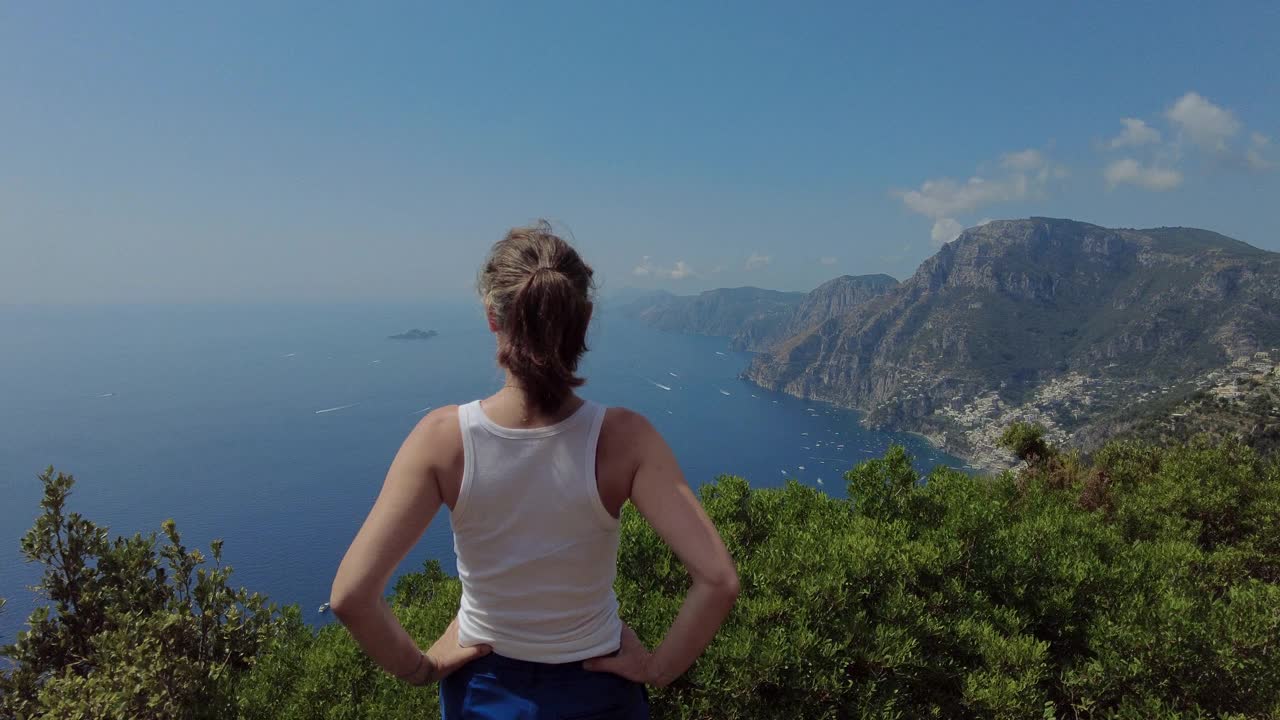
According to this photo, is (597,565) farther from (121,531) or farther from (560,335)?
(121,531)

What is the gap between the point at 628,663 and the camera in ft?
5.79

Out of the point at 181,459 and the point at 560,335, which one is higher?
the point at 560,335

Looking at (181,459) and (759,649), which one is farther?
(181,459)

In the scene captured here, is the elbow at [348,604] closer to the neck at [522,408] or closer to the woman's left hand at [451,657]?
the woman's left hand at [451,657]

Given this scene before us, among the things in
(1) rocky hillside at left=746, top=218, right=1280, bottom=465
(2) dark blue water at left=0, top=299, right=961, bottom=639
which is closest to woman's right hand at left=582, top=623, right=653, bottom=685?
(2) dark blue water at left=0, top=299, right=961, bottom=639

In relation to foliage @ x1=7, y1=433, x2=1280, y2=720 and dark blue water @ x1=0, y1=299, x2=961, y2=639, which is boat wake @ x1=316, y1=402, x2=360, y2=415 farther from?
foliage @ x1=7, y1=433, x2=1280, y2=720

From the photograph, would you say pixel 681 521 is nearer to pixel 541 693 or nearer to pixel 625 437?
pixel 625 437

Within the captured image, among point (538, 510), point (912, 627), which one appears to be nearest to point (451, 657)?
point (538, 510)

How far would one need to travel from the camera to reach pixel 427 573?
33.8 ft

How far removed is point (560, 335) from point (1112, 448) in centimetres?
1365

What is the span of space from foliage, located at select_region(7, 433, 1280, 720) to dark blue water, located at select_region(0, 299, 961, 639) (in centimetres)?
268

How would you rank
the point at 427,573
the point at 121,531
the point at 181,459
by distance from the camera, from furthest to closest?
the point at 181,459 < the point at 121,531 < the point at 427,573

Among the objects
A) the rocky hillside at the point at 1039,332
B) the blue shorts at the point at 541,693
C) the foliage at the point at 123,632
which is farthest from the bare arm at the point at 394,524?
the rocky hillside at the point at 1039,332

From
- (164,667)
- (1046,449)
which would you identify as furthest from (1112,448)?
(164,667)
